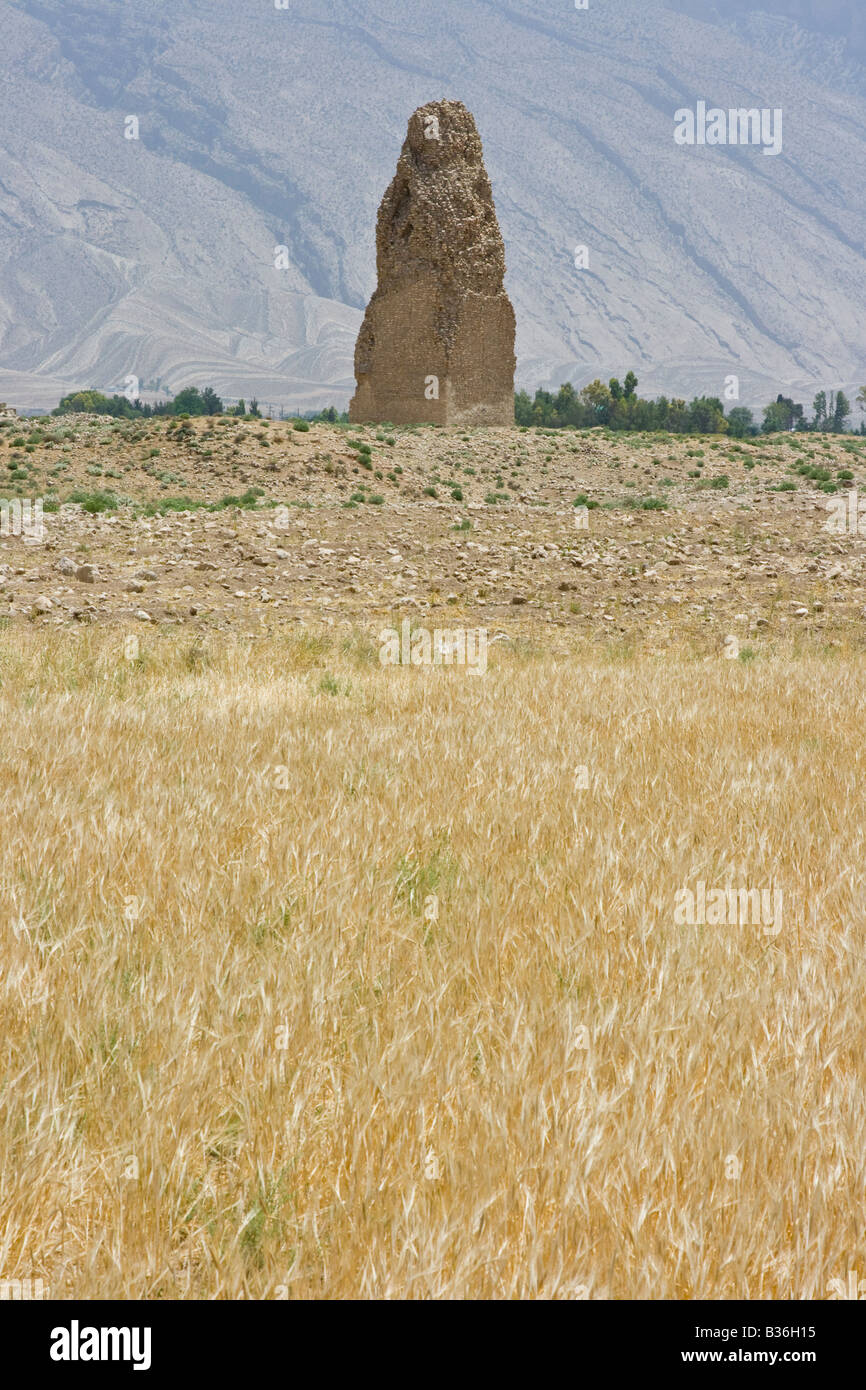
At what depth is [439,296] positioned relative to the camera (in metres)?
33.3

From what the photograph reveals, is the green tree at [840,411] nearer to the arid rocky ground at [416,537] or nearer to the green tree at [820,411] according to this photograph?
the green tree at [820,411]

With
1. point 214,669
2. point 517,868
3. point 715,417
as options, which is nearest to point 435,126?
point 214,669

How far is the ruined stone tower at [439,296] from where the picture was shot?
109ft

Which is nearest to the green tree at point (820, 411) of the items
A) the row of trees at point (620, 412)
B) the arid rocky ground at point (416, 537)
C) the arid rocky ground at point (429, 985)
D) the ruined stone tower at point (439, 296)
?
the row of trees at point (620, 412)

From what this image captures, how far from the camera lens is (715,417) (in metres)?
71.0

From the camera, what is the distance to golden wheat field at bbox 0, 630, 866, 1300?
4.71ft

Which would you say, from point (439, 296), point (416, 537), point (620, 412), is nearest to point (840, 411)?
point (620, 412)

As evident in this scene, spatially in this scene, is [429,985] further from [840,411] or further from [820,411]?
[820,411]

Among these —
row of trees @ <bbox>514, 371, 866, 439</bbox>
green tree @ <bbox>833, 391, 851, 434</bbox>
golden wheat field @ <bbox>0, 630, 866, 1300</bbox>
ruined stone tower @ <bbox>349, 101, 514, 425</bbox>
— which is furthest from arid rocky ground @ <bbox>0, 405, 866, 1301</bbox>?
green tree @ <bbox>833, 391, 851, 434</bbox>

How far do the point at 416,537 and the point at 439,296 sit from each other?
21.5m

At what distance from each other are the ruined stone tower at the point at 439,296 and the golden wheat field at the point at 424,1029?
99.2 feet

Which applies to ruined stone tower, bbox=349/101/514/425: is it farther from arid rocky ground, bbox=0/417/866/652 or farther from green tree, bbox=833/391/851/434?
green tree, bbox=833/391/851/434

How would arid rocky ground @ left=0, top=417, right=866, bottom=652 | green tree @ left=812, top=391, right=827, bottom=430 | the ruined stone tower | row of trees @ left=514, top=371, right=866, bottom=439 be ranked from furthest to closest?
green tree @ left=812, top=391, right=827, bottom=430, row of trees @ left=514, top=371, right=866, bottom=439, the ruined stone tower, arid rocky ground @ left=0, top=417, right=866, bottom=652

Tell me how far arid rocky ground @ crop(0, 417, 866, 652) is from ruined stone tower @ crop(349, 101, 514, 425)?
796 centimetres
